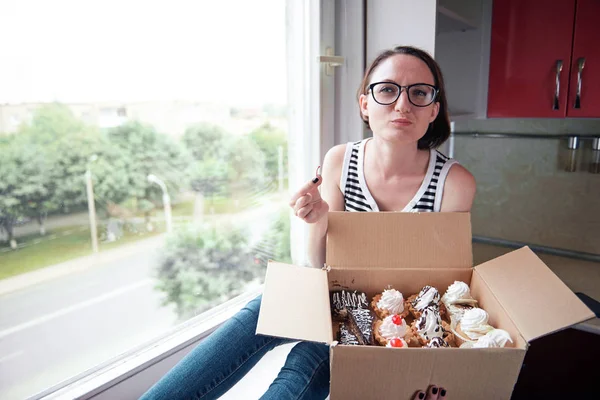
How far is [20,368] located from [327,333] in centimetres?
78

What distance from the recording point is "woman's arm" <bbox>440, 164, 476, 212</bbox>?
3.90 ft

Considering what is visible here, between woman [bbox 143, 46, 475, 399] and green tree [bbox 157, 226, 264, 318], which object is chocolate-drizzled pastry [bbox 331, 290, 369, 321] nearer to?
woman [bbox 143, 46, 475, 399]

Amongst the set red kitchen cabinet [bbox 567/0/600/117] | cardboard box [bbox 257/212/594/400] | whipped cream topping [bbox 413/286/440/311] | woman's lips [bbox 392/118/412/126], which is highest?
red kitchen cabinet [bbox 567/0/600/117]

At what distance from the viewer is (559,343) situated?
1.18 m

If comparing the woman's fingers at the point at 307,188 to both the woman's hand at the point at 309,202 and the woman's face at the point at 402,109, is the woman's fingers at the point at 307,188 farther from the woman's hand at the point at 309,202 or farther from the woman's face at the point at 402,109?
the woman's face at the point at 402,109

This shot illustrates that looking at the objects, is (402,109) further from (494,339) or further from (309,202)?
(494,339)

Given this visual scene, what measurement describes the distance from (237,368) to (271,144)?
0.85m

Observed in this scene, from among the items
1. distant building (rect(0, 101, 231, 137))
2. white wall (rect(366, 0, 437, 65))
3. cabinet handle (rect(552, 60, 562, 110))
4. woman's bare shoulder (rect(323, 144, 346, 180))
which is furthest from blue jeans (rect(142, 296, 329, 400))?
cabinet handle (rect(552, 60, 562, 110))

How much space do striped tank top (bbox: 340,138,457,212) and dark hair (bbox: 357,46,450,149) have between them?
4cm

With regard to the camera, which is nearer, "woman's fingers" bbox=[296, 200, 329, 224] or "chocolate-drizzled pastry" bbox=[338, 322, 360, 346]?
"chocolate-drizzled pastry" bbox=[338, 322, 360, 346]

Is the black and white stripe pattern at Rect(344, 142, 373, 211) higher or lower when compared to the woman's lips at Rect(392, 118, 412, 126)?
lower

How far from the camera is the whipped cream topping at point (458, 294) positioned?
37.7 inches

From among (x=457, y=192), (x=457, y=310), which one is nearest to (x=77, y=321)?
(x=457, y=310)

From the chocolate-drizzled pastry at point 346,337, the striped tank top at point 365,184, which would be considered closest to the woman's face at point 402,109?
the striped tank top at point 365,184
